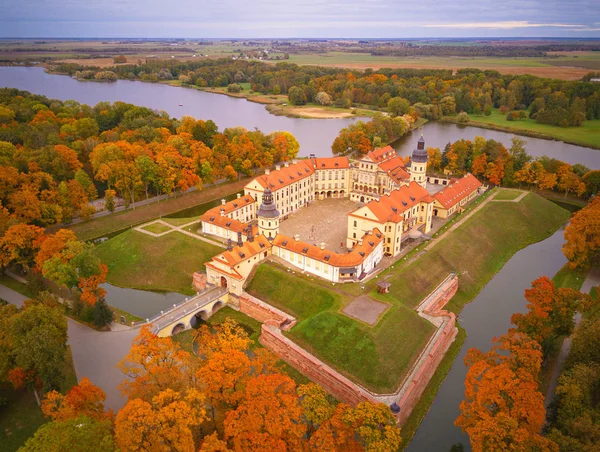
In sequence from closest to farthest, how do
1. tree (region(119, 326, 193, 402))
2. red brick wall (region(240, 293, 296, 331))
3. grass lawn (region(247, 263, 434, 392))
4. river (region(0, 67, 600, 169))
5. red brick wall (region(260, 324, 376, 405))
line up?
tree (region(119, 326, 193, 402))
red brick wall (region(260, 324, 376, 405))
grass lawn (region(247, 263, 434, 392))
red brick wall (region(240, 293, 296, 331))
river (region(0, 67, 600, 169))

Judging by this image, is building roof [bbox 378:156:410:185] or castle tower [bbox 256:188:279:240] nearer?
castle tower [bbox 256:188:279:240]

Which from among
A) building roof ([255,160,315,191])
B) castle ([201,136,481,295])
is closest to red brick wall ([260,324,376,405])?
castle ([201,136,481,295])

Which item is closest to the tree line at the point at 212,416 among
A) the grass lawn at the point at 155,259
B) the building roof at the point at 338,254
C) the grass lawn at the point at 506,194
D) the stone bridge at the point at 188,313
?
the stone bridge at the point at 188,313

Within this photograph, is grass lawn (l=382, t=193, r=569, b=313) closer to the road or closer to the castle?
the castle

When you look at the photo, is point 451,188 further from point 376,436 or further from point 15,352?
point 15,352

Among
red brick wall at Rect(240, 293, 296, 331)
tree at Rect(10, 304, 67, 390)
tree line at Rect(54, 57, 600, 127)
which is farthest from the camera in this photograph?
tree line at Rect(54, 57, 600, 127)

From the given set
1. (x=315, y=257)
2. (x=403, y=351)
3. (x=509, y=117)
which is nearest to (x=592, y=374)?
(x=403, y=351)

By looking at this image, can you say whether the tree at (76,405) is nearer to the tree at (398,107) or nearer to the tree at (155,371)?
the tree at (155,371)
